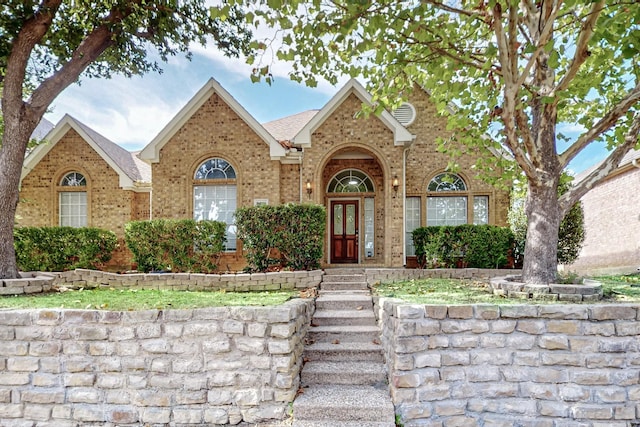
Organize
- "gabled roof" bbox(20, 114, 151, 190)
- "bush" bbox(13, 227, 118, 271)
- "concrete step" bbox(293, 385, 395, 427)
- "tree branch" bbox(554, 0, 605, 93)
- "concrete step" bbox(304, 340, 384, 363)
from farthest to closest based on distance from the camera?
"gabled roof" bbox(20, 114, 151, 190), "bush" bbox(13, 227, 118, 271), "concrete step" bbox(304, 340, 384, 363), "tree branch" bbox(554, 0, 605, 93), "concrete step" bbox(293, 385, 395, 427)

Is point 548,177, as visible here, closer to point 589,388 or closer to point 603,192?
point 589,388

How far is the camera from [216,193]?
36.6ft

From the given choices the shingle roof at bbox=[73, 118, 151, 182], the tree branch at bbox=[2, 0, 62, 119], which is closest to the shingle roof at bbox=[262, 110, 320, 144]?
the shingle roof at bbox=[73, 118, 151, 182]

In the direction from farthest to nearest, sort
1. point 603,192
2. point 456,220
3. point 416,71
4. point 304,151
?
1. point 603,192
2. point 456,220
3. point 304,151
4. point 416,71

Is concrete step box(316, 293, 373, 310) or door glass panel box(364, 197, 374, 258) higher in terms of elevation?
door glass panel box(364, 197, 374, 258)

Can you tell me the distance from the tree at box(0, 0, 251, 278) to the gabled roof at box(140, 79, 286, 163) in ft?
4.16

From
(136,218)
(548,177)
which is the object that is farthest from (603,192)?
(136,218)

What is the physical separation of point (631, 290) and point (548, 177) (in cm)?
297

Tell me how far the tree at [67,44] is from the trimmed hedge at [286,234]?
4883mm

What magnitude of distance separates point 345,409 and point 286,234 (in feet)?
18.7

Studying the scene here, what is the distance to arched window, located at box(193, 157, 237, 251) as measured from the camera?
36.3ft

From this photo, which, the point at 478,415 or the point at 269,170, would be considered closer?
the point at 478,415

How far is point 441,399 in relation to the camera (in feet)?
12.6

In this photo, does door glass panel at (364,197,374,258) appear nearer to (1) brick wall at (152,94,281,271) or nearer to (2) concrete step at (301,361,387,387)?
(1) brick wall at (152,94,281,271)
